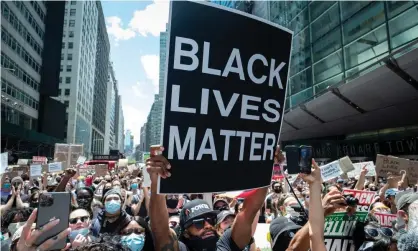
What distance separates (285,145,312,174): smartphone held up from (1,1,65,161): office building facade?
36.9 metres

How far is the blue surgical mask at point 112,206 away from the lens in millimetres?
4125

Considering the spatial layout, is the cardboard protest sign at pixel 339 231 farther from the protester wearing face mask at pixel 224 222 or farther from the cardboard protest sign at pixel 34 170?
the cardboard protest sign at pixel 34 170

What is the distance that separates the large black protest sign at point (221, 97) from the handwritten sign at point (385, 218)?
3.50 m

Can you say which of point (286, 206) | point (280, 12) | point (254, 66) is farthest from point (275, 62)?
point (280, 12)

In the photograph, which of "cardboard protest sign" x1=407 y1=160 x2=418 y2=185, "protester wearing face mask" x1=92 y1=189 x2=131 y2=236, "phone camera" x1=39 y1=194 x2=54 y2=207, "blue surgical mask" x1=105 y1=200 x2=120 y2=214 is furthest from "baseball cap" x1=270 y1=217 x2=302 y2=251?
"cardboard protest sign" x1=407 y1=160 x2=418 y2=185

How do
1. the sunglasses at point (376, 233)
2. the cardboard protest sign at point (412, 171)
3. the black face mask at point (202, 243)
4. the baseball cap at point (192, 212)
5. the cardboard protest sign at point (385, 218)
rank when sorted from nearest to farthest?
the black face mask at point (202, 243) < the baseball cap at point (192, 212) < the sunglasses at point (376, 233) < the cardboard protest sign at point (385, 218) < the cardboard protest sign at point (412, 171)

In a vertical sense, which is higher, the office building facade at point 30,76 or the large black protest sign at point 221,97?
the office building facade at point 30,76

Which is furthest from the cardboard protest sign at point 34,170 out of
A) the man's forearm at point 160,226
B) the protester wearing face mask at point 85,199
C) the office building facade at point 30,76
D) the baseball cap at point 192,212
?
the office building facade at point 30,76

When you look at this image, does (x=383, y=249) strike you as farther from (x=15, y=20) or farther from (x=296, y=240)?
(x=15, y=20)

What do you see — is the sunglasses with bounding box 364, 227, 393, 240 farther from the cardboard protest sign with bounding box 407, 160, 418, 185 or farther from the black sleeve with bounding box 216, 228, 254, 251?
the cardboard protest sign with bounding box 407, 160, 418, 185

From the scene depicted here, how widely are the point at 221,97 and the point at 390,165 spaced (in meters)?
8.29

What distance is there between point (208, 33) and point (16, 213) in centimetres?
404

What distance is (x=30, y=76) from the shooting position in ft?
154

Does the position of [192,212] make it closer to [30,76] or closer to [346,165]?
[346,165]
